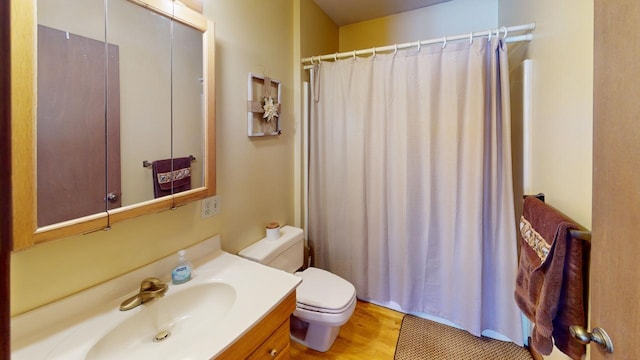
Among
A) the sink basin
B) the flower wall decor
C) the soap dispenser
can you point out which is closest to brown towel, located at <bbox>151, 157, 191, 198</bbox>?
the soap dispenser

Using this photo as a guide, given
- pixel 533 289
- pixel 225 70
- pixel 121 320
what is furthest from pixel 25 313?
pixel 533 289

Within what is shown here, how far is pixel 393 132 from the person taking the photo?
6.64ft

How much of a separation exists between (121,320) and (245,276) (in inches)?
18.4

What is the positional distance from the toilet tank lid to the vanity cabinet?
1.63 ft

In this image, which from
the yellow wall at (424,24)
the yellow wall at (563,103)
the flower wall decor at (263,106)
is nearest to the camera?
the yellow wall at (563,103)

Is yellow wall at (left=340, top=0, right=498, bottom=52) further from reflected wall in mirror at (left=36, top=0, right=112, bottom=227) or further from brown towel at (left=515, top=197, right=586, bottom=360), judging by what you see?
reflected wall in mirror at (left=36, top=0, right=112, bottom=227)

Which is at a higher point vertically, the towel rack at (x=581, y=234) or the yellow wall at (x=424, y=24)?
the yellow wall at (x=424, y=24)

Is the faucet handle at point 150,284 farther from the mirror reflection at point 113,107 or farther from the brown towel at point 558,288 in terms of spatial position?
the brown towel at point 558,288

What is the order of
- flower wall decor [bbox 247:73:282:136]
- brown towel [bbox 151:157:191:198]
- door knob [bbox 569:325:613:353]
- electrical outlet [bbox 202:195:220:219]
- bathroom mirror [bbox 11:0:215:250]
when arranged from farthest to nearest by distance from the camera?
1. flower wall decor [bbox 247:73:282:136]
2. electrical outlet [bbox 202:195:220:219]
3. brown towel [bbox 151:157:191:198]
4. bathroom mirror [bbox 11:0:215:250]
5. door knob [bbox 569:325:613:353]

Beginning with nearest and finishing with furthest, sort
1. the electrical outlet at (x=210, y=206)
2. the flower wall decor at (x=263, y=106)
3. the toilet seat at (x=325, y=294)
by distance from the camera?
the electrical outlet at (x=210, y=206)
the toilet seat at (x=325, y=294)
the flower wall decor at (x=263, y=106)

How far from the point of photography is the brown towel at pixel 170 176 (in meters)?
1.18

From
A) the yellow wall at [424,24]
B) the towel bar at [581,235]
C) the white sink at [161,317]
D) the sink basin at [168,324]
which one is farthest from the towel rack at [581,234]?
the yellow wall at [424,24]

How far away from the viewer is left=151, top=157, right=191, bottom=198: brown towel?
3.88 feet

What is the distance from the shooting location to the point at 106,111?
101cm
